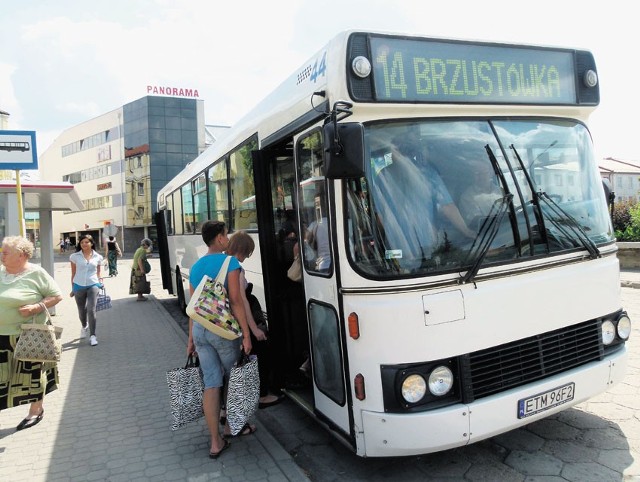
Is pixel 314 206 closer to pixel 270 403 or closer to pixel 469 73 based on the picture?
pixel 469 73

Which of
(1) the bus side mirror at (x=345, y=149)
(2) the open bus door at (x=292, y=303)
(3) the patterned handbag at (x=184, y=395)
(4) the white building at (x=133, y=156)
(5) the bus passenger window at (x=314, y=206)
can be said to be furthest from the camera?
(4) the white building at (x=133, y=156)

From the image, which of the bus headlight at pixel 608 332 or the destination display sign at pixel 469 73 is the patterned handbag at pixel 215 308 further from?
the bus headlight at pixel 608 332

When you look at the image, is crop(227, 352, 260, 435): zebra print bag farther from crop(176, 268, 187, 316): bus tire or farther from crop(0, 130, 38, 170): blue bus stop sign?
crop(176, 268, 187, 316): bus tire

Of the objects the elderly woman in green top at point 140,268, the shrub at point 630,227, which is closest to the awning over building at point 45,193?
the elderly woman in green top at point 140,268

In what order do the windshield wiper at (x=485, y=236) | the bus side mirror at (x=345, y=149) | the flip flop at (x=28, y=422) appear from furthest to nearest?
the flip flop at (x=28, y=422) < the windshield wiper at (x=485, y=236) < the bus side mirror at (x=345, y=149)

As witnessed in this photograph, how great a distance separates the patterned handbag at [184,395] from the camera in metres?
4.34

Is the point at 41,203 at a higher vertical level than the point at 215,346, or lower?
higher

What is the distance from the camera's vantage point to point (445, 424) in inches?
129

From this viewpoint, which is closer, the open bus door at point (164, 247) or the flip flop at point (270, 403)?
the flip flop at point (270, 403)

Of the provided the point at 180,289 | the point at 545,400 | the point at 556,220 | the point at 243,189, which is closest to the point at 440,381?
the point at 545,400

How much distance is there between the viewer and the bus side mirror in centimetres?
314

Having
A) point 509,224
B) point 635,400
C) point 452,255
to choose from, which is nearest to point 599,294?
point 509,224

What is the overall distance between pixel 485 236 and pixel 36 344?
4.16 metres

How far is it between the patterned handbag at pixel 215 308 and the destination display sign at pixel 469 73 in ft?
6.37
